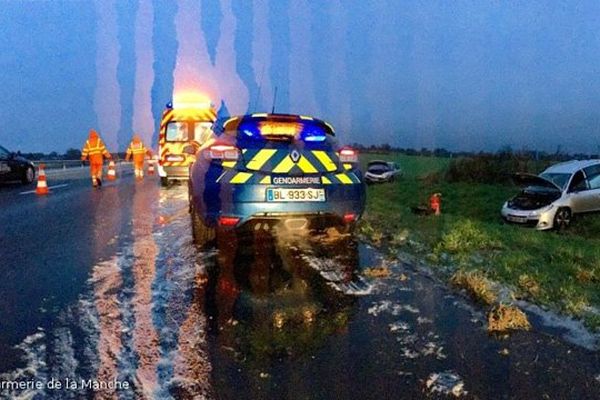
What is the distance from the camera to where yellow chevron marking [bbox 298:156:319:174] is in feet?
18.7

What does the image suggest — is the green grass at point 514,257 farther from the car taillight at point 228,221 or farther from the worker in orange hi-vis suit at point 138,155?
the worker in orange hi-vis suit at point 138,155

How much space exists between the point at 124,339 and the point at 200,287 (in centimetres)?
123

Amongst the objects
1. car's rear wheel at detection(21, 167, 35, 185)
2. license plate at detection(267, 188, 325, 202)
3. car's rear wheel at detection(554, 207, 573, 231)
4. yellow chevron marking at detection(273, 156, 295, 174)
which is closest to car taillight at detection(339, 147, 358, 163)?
license plate at detection(267, 188, 325, 202)

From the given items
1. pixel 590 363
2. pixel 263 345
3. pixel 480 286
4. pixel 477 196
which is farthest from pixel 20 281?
pixel 477 196

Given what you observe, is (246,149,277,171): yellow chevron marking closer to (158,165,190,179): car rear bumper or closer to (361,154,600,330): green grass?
(361,154,600,330): green grass

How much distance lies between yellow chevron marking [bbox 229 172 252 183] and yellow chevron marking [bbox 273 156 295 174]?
0.30 m

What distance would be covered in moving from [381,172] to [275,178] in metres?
28.3

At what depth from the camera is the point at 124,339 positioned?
3.44m

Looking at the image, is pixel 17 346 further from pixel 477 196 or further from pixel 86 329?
pixel 477 196

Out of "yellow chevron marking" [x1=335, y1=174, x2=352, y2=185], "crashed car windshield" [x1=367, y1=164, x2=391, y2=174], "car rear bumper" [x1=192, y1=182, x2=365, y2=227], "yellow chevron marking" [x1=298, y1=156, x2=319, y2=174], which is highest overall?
"yellow chevron marking" [x1=298, y1=156, x2=319, y2=174]

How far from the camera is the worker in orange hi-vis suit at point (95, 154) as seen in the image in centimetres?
1602

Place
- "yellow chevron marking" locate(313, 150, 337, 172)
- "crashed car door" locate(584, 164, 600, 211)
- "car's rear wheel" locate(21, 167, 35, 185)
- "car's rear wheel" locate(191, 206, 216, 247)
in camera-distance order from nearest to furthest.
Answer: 1. "yellow chevron marking" locate(313, 150, 337, 172)
2. "car's rear wheel" locate(191, 206, 216, 247)
3. "crashed car door" locate(584, 164, 600, 211)
4. "car's rear wheel" locate(21, 167, 35, 185)

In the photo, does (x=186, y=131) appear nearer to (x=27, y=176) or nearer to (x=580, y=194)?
(x=27, y=176)

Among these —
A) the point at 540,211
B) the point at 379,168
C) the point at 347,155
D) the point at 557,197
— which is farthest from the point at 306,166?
the point at 379,168
